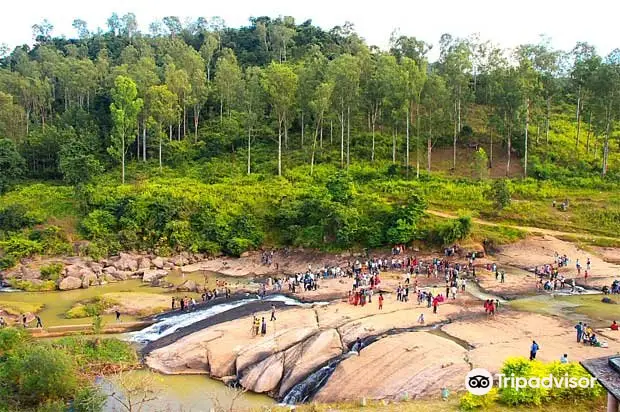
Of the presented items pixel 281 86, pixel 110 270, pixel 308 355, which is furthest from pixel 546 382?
pixel 281 86

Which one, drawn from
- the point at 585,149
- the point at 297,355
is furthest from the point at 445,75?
the point at 297,355

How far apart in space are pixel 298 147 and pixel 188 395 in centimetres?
5309

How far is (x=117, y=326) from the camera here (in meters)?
36.8

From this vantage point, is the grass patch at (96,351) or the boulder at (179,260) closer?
the grass patch at (96,351)

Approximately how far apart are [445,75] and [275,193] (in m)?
26.6

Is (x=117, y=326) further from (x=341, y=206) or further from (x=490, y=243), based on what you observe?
(x=490, y=243)

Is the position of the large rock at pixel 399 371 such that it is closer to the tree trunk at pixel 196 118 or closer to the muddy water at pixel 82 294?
the muddy water at pixel 82 294

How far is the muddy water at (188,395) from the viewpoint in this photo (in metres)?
25.9

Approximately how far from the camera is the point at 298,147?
7725 cm

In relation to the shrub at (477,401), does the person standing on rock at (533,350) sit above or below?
below

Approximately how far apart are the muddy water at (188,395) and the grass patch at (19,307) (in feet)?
50.4

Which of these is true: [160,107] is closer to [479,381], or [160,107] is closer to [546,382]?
[479,381]

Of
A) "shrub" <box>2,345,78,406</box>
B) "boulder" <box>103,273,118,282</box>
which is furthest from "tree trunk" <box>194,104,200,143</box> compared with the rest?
"shrub" <box>2,345,78,406</box>

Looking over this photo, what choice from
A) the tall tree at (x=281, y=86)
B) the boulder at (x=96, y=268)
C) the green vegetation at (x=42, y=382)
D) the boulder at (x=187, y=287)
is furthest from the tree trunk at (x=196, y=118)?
the green vegetation at (x=42, y=382)
